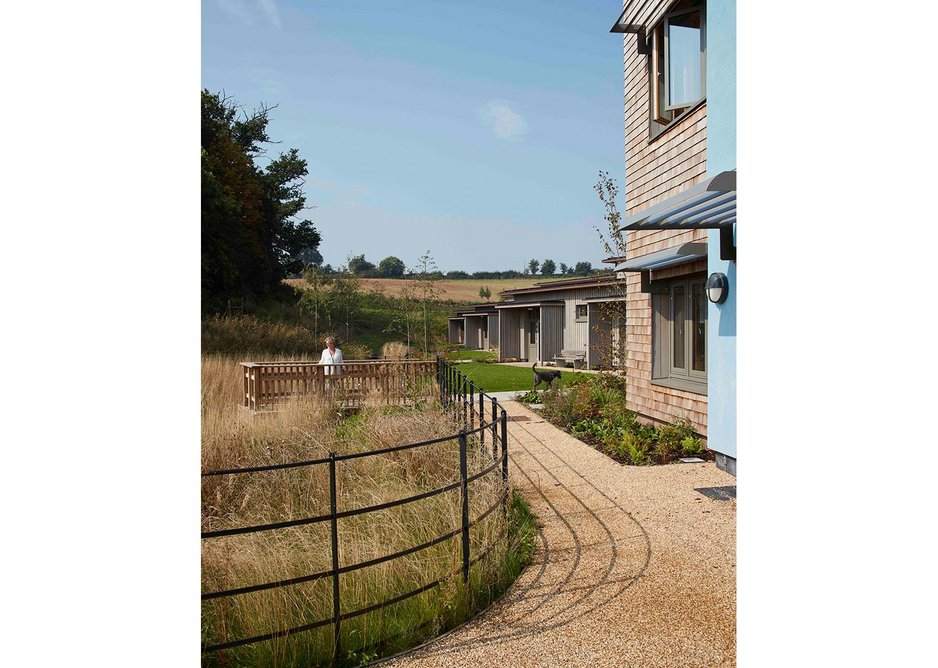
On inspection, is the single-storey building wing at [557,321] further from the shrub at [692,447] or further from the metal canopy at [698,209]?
the metal canopy at [698,209]

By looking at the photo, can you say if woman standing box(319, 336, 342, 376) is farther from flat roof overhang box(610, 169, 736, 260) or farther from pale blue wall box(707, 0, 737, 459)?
pale blue wall box(707, 0, 737, 459)

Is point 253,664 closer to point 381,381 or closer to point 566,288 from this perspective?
point 381,381

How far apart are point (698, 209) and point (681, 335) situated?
3088 mm

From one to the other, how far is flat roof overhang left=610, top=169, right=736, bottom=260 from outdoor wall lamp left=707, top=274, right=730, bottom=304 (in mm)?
301

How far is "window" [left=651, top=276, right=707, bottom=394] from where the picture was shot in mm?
7914

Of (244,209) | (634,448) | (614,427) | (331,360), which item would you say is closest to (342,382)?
(331,360)

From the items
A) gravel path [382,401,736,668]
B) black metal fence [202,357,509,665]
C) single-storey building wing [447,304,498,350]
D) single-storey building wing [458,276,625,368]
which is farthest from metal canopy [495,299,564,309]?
black metal fence [202,357,509,665]

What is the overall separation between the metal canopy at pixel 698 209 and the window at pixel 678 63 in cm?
200

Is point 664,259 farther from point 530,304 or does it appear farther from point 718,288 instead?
point 530,304

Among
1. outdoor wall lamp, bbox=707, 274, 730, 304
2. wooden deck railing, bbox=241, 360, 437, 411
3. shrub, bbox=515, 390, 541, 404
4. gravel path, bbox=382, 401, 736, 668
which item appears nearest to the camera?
gravel path, bbox=382, 401, 736, 668
